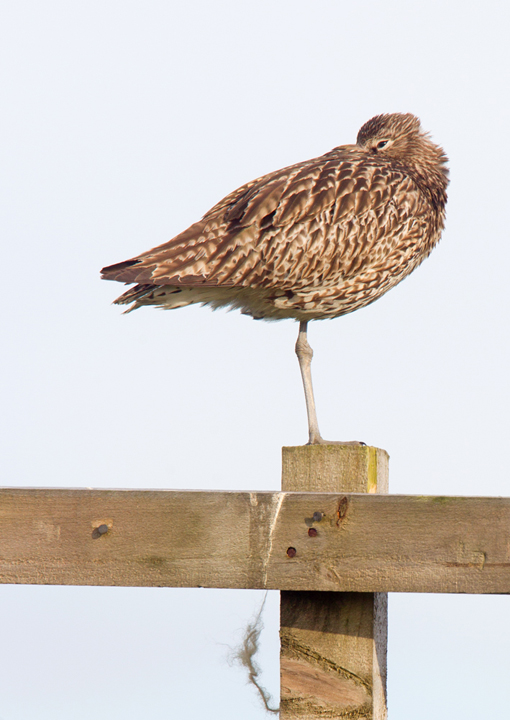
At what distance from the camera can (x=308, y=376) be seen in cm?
577

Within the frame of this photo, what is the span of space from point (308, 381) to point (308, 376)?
0.04 meters

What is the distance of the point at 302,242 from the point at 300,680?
3112 mm

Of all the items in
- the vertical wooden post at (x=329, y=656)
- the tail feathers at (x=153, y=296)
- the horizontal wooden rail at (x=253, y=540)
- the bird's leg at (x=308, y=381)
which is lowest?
the vertical wooden post at (x=329, y=656)

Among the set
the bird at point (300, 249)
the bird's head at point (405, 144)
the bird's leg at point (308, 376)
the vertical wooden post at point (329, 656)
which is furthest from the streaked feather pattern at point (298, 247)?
the vertical wooden post at point (329, 656)

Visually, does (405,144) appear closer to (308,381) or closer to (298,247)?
(298,247)

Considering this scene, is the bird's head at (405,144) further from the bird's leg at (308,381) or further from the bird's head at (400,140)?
the bird's leg at (308,381)

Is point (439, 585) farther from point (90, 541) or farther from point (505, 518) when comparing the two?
point (90, 541)

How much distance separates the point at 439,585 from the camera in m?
3.49

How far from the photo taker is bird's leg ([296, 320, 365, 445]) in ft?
17.8

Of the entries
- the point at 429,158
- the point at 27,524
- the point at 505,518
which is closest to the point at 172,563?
the point at 27,524

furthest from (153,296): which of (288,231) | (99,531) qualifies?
(99,531)

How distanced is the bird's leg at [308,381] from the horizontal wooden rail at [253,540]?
1746 mm

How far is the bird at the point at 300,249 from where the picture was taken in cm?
587

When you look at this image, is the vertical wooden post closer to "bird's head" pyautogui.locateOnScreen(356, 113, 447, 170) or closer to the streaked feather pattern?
the streaked feather pattern
